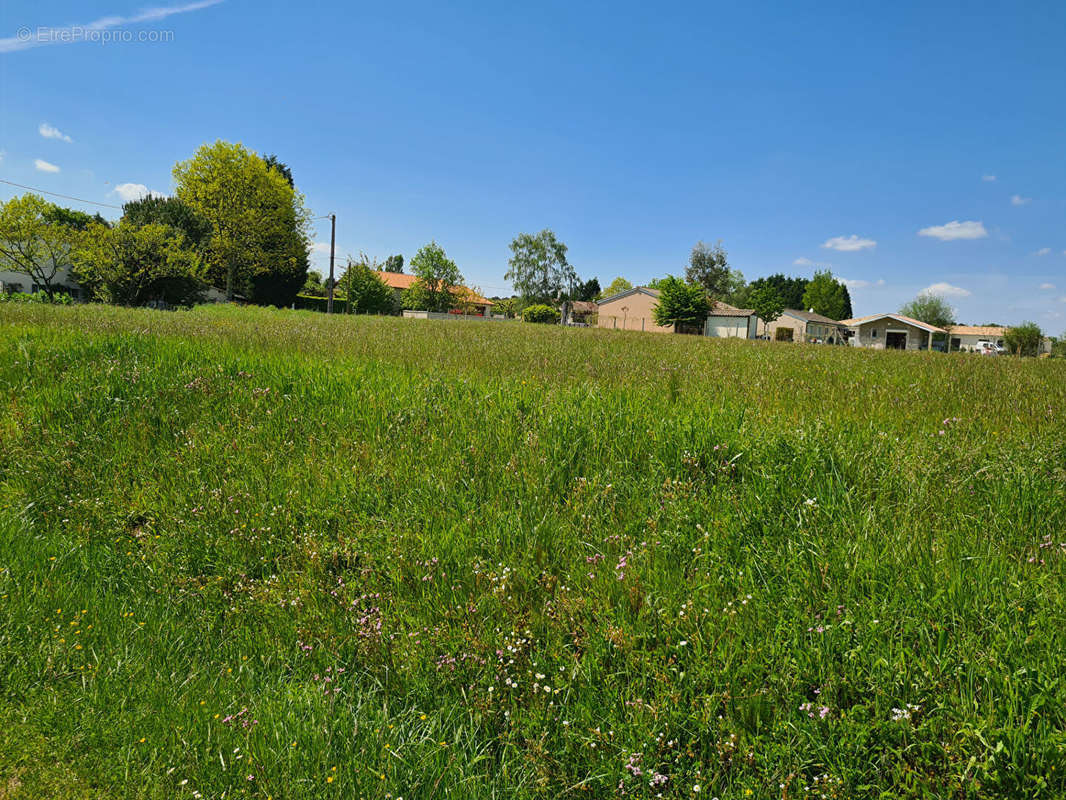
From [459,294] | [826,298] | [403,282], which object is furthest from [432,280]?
[826,298]

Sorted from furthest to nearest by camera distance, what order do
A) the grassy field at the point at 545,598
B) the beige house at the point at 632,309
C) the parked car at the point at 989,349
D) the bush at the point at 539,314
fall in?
the bush at the point at 539,314 → the beige house at the point at 632,309 → the parked car at the point at 989,349 → the grassy field at the point at 545,598

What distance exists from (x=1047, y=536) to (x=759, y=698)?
6.02 ft

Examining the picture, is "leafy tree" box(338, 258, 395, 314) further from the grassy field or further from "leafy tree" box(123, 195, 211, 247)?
the grassy field

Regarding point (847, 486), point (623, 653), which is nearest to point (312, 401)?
point (623, 653)

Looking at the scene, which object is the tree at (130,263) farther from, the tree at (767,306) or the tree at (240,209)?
the tree at (767,306)

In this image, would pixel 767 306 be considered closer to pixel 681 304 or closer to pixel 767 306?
pixel 767 306

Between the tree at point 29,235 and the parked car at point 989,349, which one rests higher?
the tree at point 29,235

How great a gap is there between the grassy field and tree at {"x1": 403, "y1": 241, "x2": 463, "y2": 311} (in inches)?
3572

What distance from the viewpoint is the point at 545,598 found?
3121 mm

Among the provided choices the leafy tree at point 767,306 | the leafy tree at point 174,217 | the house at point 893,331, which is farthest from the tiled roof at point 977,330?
the leafy tree at point 174,217

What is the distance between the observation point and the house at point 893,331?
244 ft

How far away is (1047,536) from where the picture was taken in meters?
2.71

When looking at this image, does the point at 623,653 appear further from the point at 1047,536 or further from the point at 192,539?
the point at 192,539

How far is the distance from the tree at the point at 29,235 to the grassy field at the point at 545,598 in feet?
152
